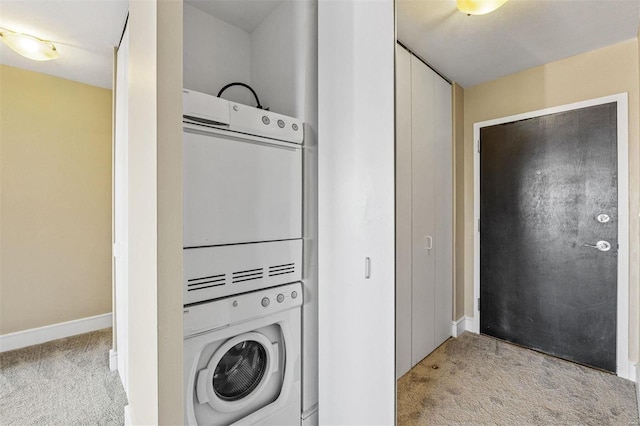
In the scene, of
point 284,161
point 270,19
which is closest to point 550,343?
point 284,161

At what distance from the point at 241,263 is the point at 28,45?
2.23m

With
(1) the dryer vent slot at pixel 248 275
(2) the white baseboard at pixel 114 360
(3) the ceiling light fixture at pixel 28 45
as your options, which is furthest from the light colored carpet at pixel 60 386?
(3) the ceiling light fixture at pixel 28 45

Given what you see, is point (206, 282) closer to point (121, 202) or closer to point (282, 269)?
point (282, 269)

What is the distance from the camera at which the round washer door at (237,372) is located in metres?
1.28

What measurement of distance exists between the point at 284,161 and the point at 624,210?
2.36 meters

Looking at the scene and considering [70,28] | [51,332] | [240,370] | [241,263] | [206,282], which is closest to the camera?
[206,282]

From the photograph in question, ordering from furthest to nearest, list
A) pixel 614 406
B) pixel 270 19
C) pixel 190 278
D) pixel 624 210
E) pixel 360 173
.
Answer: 1. pixel 624 210
2. pixel 270 19
3. pixel 614 406
4. pixel 360 173
5. pixel 190 278

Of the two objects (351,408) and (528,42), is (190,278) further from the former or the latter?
(528,42)

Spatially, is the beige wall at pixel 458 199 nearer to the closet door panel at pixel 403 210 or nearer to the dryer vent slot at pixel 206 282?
the closet door panel at pixel 403 210

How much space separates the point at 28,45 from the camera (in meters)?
2.04

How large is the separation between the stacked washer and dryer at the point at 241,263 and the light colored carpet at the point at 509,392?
0.86 m

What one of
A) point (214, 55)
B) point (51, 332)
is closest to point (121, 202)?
point (214, 55)

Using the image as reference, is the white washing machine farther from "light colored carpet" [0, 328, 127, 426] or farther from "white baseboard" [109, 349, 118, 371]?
"white baseboard" [109, 349, 118, 371]

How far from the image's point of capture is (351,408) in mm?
1363
